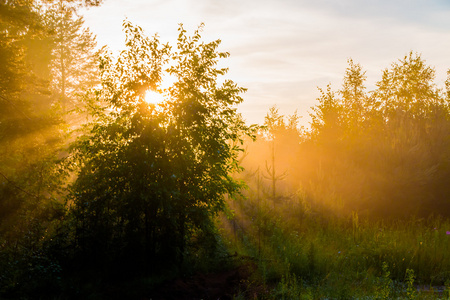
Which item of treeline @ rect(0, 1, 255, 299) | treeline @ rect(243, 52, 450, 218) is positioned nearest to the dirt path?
treeline @ rect(0, 1, 255, 299)

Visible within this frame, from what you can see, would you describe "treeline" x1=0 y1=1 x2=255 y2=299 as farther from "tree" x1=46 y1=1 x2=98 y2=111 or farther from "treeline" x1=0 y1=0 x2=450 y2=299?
"tree" x1=46 y1=1 x2=98 y2=111

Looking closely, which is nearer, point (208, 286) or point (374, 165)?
point (208, 286)

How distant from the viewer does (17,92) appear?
12.8 meters

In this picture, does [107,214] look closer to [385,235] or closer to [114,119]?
[114,119]

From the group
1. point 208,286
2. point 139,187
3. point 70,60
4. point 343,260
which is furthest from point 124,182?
point 70,60

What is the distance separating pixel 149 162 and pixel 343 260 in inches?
217

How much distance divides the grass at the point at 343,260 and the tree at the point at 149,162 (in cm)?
186

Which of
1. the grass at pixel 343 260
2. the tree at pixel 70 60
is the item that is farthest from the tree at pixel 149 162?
the tree at pixel 70 60

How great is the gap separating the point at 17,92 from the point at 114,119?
664cm

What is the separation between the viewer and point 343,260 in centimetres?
923

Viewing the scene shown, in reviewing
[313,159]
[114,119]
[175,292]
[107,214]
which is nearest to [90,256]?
[107,214]

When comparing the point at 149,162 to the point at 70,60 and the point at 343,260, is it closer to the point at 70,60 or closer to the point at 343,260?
the point at 343,260

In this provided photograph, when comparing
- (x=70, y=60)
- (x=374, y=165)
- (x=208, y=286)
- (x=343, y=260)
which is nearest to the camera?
(x=208, y=286)

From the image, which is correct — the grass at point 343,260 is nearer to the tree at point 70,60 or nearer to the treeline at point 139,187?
the treeline at point 139,187
